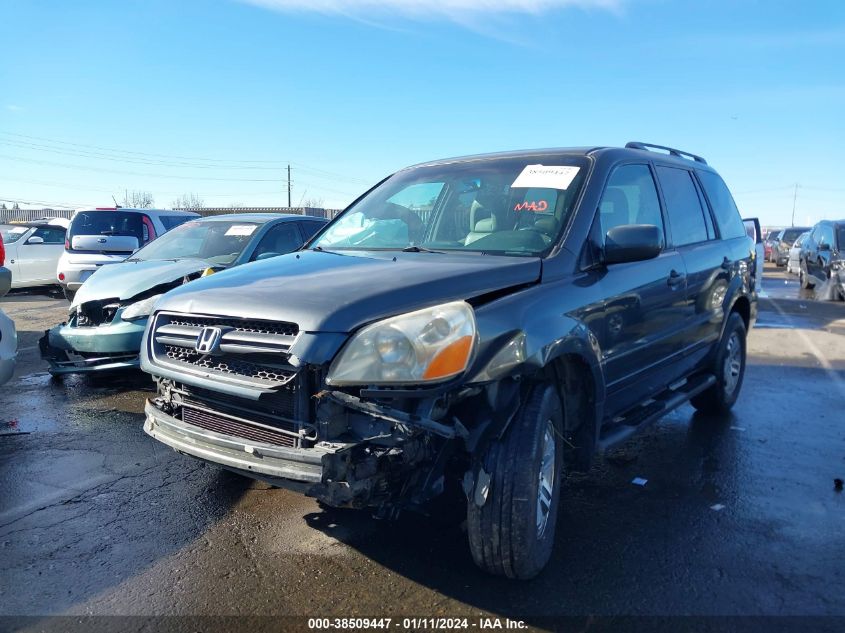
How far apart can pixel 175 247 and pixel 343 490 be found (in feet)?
18.4

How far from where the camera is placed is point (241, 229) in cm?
722

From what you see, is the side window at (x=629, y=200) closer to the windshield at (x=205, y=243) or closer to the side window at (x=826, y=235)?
the windshield at (x=205, y=243)

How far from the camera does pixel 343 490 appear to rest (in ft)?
8.07

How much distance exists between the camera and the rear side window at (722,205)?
539 cm

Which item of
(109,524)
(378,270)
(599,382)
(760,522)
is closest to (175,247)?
(109,524)

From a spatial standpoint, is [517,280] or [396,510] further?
[517,280]

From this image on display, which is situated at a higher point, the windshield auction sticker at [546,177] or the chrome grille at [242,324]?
the windshield auction sticker at [546,177]

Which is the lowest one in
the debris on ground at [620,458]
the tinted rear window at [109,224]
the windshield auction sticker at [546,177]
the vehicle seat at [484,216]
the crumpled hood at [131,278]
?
the debris on ground at [620,458]

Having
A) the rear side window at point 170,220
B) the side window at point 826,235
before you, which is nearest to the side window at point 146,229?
the rear side window at point 170,220

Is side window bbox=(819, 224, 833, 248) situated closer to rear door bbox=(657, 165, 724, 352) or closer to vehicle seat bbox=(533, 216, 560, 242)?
rear door bbox=(657, 165, 724, 352)

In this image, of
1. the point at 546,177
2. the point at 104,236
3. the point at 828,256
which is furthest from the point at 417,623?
the point at 828,256

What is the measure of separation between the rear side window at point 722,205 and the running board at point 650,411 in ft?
4.19

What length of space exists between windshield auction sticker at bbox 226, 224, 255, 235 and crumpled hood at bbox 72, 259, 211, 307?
28.4 inches

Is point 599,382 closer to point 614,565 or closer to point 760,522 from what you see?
point 614,565
